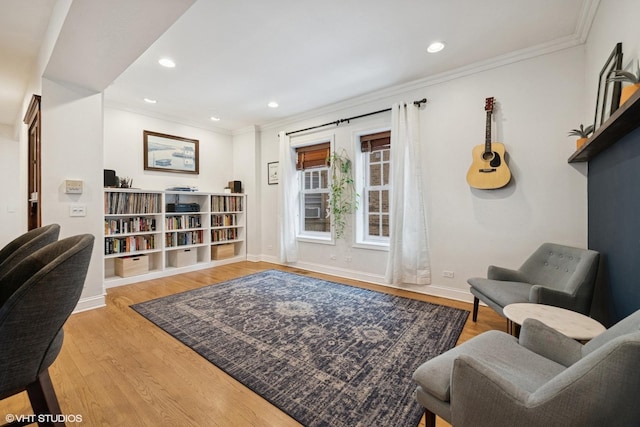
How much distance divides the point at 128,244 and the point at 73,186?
1.34m

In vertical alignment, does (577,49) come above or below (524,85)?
above

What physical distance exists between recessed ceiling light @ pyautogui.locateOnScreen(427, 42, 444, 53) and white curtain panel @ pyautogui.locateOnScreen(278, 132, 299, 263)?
2621 millimetres

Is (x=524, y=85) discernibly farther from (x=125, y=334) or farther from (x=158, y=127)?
(x=158, y=127)

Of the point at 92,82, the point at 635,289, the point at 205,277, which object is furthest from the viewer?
the point at 205,277

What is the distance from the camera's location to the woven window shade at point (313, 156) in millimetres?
4418

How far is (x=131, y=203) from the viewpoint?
3.88 metres

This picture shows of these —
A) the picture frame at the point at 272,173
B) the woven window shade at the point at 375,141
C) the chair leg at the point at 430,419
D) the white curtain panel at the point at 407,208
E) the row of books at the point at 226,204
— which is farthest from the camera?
the picture frame at the point at 272,173

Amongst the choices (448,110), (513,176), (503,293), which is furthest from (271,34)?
(503,293)

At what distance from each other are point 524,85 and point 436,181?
125 centimetres

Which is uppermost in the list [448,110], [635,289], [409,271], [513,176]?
[448,110]

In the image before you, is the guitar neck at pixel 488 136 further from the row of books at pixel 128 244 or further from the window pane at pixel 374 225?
the row of books at pixel 128 244

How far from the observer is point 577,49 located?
2.52 metres

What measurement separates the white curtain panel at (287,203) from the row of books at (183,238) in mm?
1451

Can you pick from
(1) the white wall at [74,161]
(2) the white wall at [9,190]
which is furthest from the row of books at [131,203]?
(2) the white wall at [9,190]
